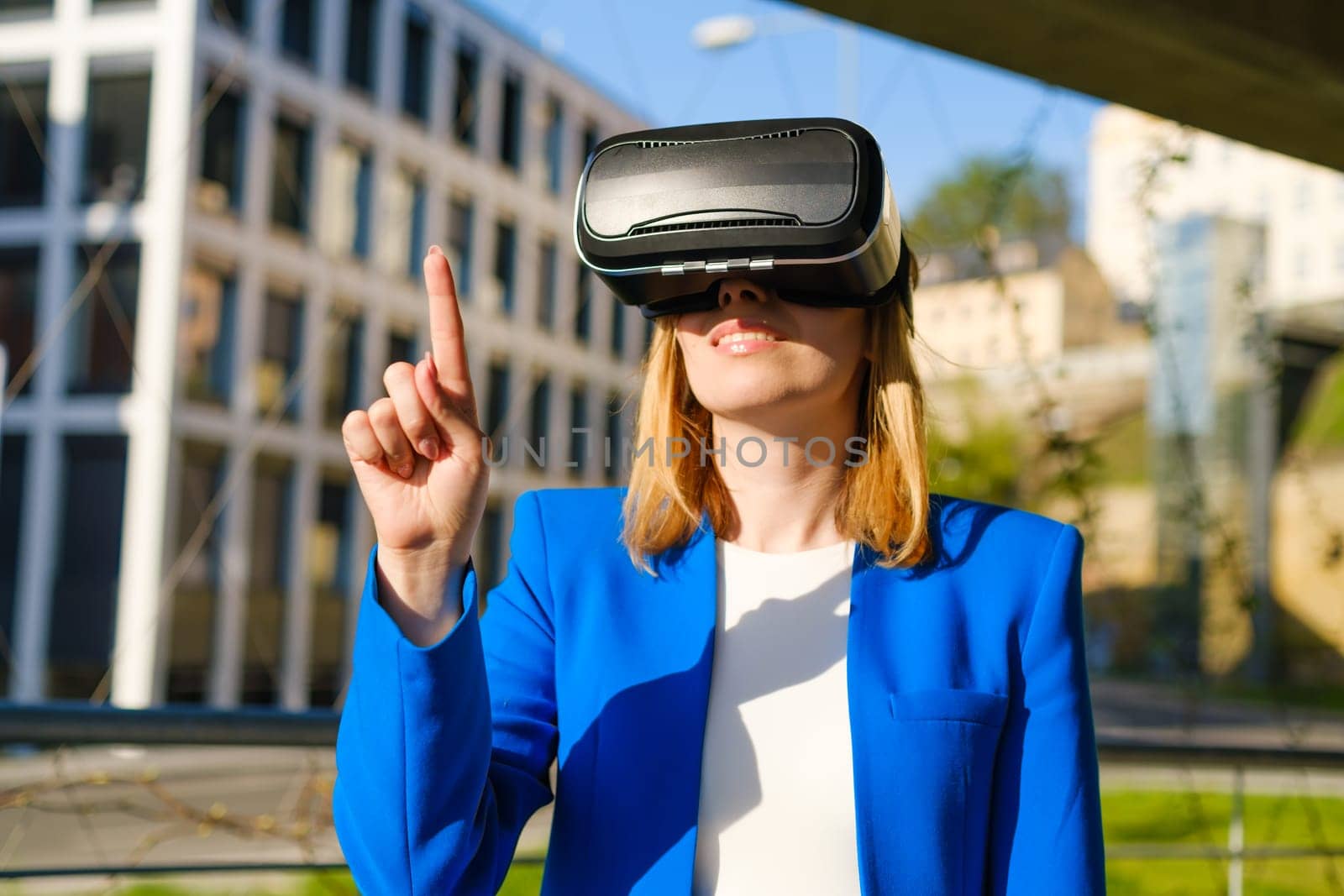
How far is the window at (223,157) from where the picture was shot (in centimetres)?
1447

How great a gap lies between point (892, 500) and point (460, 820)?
16.2 inches

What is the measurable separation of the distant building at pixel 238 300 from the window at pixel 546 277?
0.32ft

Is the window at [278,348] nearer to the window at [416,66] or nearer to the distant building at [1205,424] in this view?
the window at [416,66]

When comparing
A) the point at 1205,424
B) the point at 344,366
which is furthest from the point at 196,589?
the point at 1205,424

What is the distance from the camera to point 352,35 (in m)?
15.3

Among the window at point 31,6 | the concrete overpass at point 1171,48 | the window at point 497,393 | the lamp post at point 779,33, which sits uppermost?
the window at point 31,6

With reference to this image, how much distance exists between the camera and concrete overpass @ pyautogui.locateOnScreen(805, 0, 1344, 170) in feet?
7.13

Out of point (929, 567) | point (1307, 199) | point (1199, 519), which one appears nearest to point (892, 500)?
point (929, 567)

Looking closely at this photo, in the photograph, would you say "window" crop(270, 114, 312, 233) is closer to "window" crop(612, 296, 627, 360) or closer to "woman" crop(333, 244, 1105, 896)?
"window" crop(612, 296, 627, 360)

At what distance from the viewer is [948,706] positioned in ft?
3.03

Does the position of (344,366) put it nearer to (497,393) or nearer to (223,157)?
(497,393)

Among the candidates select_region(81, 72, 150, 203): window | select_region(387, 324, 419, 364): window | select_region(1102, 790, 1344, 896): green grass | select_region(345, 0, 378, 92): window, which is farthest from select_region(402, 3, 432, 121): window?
select_region(1102, 790, 1344, 896): green grass

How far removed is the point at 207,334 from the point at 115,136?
2.40 metres

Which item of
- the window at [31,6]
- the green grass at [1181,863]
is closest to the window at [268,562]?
the window at [31,6]
